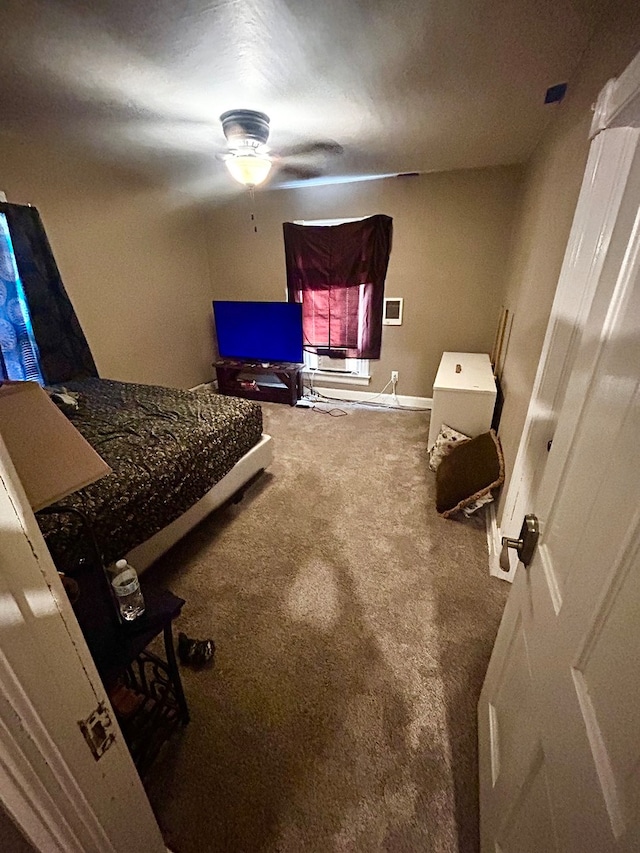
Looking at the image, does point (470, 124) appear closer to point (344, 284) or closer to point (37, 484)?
point (344, 284)

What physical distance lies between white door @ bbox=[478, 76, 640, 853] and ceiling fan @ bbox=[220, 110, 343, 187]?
201 centimetres

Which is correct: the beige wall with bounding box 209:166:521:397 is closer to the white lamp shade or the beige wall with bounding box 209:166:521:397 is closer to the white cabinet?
the white cabinet

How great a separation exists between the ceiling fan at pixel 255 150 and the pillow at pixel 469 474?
88.5 inches

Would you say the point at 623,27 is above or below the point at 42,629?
above

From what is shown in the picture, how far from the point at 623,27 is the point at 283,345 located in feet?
10.8

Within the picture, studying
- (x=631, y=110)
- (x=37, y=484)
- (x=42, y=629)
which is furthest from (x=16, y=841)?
(x=631, y=110)

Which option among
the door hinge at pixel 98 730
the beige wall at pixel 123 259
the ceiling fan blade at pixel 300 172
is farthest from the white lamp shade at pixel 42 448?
the ceiling fan blade at pixel 300 172

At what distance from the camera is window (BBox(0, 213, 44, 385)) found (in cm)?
257

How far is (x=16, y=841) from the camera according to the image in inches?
20.8

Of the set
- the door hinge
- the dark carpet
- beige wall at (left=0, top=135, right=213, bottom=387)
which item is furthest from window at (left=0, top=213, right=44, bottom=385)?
the door hinge

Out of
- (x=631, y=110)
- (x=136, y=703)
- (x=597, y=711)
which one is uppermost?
(x=631, y=110)

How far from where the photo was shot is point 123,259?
3389 mm

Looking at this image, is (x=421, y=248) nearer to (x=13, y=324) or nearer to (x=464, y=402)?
(x=464, y=402)

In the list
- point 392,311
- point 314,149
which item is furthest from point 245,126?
point 392,311
